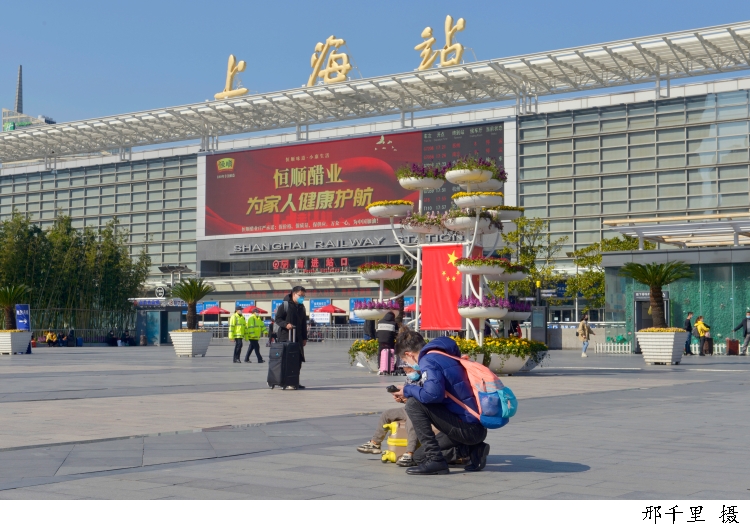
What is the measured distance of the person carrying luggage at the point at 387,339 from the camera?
21.5 meters

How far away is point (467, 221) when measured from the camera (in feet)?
73.9

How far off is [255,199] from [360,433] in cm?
6404

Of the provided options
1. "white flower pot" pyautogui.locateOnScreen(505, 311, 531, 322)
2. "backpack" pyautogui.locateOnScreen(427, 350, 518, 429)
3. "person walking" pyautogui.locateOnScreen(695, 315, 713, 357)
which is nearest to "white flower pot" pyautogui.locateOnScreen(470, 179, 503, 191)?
"white flower pot" pyautogui.locateOnScreen(505, 311, 531, 322)

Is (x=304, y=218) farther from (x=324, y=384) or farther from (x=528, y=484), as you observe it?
(x=528, y=484)

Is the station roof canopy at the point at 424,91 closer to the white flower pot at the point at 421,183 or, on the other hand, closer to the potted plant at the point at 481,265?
the white flower pot at the point at 421,183

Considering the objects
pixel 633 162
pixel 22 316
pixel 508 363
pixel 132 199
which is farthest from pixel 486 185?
pixel 132 199

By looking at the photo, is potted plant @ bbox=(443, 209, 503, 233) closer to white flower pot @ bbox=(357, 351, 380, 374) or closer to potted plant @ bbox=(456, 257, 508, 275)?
potted plant @ bbox=(456, 257, 508, 275)

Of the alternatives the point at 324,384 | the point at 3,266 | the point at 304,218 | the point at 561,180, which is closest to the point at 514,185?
the point at 561,180

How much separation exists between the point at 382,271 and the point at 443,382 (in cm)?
1665

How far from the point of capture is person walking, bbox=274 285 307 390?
17.1 meters

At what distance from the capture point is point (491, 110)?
2869 inches

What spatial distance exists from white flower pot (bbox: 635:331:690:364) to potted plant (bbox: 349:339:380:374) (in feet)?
31.2

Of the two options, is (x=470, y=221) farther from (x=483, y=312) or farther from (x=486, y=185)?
(x=483, y=312)

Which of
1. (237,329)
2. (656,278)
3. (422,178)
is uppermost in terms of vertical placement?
(422,178)
